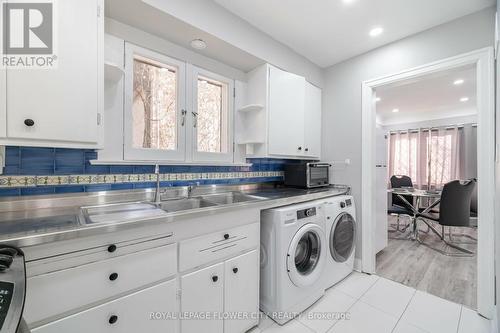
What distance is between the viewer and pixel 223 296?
1.35m

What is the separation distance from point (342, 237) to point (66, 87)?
245cm

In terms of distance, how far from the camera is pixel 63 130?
107 centimetres

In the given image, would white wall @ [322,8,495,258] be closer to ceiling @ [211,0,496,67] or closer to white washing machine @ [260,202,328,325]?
ceiling @ [211,0,496,67]

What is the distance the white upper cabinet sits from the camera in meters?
2.06

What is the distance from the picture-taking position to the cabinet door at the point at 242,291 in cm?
137

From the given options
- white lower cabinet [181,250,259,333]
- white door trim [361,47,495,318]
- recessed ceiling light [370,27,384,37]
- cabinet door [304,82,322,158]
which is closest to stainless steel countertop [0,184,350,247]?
white lower cabinet [181,250,259,333]

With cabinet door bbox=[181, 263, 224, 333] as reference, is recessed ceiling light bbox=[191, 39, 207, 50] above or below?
Result: above

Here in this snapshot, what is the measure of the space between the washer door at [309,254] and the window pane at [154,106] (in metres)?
1.35

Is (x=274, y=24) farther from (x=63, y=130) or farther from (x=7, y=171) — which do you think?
(x=7, y=171)

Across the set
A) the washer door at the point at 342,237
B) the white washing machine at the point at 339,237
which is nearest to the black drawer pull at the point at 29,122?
the white washing machine at the point at 339,237

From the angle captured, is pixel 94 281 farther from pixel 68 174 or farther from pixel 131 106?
pixel 131 106

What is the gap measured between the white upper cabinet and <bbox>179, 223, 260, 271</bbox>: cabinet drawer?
2.79ft

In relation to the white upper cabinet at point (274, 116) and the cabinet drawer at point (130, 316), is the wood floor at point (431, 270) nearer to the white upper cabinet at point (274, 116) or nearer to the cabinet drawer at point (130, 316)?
the white upper cabinet at point (274, 116)

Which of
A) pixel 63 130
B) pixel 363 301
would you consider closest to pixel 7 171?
pixel 63 130
